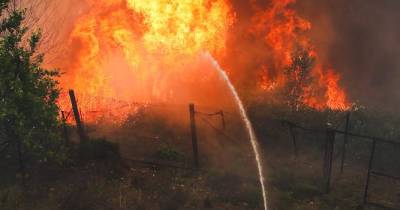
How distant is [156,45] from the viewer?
24.4m

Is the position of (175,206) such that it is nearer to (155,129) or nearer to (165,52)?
(155,129)

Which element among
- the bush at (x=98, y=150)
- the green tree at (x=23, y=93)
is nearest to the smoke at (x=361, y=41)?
the bush at (x=98, y=150)

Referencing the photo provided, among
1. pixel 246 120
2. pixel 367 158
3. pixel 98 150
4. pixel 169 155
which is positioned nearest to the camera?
pixel 367 158

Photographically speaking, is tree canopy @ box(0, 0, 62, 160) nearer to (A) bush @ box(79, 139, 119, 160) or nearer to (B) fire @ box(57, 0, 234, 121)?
(A) bush @ box(79, 139, 119, 160)

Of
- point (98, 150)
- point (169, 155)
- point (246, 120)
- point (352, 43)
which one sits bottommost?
point (169, 155)

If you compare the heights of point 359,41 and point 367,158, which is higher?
point 359,41

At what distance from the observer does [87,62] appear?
925 inches

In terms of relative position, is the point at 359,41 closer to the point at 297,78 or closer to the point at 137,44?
the point at 297,78

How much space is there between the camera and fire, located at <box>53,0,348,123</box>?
23.0 metres

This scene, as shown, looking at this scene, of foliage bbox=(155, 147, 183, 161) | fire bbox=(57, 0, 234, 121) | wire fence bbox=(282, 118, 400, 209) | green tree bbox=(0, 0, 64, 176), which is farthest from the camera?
fire bbox=(57, 0, 234, 121)

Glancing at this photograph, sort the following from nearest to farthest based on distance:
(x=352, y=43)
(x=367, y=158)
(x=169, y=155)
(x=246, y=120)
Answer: (x=367, y=158) → (x=169, y=155) → (x=246, y=120) → (x=352, y=43)

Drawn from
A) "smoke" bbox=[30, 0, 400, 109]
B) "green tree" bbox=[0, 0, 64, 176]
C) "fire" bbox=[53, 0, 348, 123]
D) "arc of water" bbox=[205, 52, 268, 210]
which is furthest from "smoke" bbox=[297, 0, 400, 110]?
"green tree" bbox=[0, 0, 64, 176]

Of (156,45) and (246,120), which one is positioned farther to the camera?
(156,45)

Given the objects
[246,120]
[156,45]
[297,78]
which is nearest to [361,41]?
[297,78]
